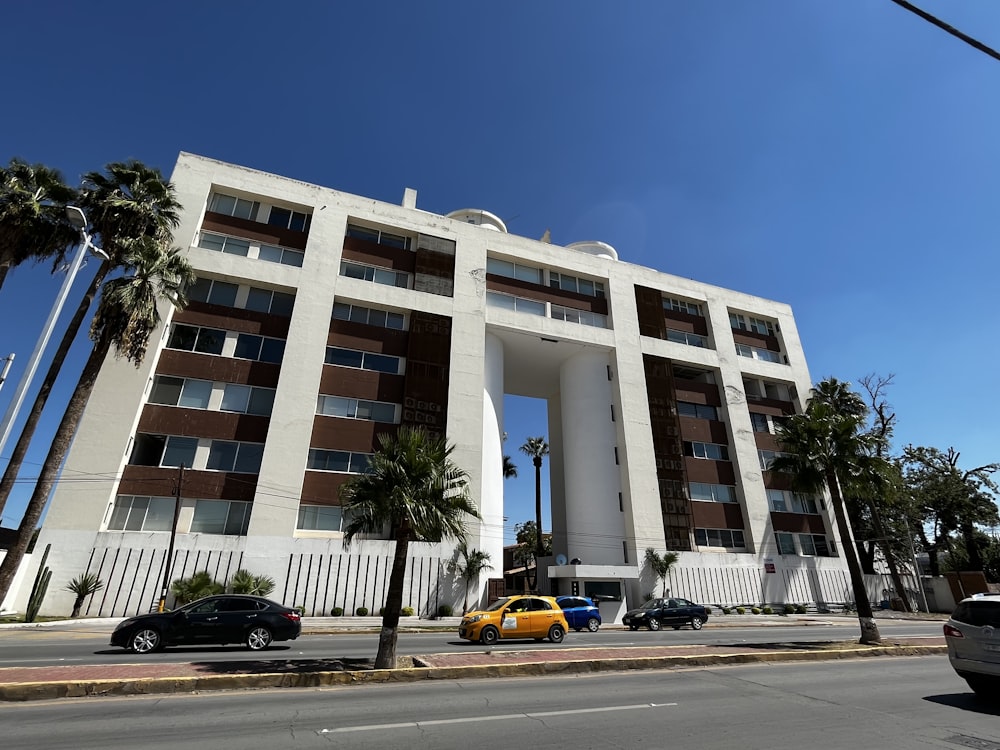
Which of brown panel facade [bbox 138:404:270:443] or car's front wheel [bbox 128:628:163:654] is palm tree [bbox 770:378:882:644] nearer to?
car's front wheel [bbox 128:628:163:654]

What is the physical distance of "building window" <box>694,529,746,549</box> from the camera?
37188 mm

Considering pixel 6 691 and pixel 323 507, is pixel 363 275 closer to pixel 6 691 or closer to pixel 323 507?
Answer: pixel 323 507

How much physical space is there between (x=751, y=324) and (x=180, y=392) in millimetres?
48398

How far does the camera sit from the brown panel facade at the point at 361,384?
1246 inches

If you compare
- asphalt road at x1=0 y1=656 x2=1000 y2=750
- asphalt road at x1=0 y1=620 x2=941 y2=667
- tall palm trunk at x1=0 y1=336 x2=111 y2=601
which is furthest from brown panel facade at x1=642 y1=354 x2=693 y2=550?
tall palm trunk at x1=0 y1=336 x2=111 y2=601

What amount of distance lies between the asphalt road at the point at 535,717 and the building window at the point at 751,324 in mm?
42039

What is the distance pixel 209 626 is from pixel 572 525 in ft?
90.7

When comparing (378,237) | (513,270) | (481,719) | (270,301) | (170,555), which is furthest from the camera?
(513,270)

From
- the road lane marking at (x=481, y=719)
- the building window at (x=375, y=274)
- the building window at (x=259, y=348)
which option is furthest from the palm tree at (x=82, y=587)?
the road lane marking at (x=481, y=719)

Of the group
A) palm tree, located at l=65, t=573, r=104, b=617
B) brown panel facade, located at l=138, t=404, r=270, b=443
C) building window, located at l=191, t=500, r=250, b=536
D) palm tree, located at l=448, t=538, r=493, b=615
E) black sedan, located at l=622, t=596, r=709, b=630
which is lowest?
black sedan, located at l=622, t=596, r=709, b=630

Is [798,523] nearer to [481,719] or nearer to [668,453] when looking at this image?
[668,453]

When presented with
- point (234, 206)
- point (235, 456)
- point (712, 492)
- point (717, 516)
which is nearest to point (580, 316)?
point (712, 492)

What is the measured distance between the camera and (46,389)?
24734 millimetres

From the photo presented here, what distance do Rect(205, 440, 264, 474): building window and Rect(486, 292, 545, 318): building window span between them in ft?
62.4
